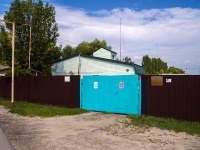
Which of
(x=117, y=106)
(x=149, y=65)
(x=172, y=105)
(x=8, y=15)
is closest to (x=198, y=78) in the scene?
(x=172, y=105)

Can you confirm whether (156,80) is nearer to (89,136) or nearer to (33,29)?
(89,136)

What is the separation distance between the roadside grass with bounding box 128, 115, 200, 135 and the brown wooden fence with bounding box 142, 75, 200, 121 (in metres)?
0.40

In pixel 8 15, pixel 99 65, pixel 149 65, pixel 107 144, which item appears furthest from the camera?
pixel 149 65

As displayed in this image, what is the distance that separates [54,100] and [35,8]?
37.0 feet

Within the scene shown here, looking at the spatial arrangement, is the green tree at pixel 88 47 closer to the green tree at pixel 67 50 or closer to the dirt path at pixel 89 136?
the green tree at pixel 67 50

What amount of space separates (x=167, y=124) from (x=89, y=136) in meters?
3.46

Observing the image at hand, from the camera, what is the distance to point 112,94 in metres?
13.1

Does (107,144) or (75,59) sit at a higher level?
(75,59)

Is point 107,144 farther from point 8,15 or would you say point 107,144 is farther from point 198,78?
point 8,15

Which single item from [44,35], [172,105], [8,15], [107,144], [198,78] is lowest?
[107,144]

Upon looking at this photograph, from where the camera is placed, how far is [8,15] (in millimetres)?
23047

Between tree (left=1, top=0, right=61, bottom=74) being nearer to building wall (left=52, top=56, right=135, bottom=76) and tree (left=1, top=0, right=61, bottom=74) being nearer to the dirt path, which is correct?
building wall (left=52, top=56, right=135, bottom=76)

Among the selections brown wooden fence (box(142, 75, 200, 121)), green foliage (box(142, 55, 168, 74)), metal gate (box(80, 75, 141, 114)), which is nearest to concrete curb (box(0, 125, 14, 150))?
metal gate (box(80, 75, 141, 114))

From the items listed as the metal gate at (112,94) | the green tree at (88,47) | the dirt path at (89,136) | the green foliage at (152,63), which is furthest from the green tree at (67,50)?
the dirt path at (89,136)
